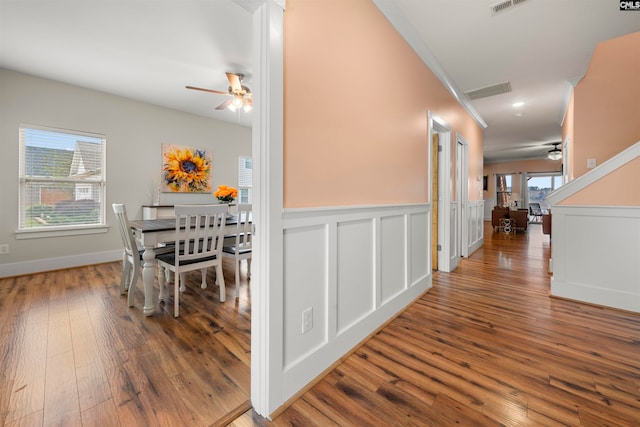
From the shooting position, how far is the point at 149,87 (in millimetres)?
3814

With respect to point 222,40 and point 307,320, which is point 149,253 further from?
point 222,40

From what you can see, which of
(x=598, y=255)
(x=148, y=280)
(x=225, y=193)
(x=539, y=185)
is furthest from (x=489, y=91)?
(x=539, y=185)

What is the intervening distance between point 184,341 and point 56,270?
319cm

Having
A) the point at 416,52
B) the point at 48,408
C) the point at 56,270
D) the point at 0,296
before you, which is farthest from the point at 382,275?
the point at 56,270

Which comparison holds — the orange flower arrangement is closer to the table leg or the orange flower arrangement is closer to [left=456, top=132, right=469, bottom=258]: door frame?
the table leg

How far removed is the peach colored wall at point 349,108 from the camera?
1383mm

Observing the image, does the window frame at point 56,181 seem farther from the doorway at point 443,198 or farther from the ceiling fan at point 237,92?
the doorway at point 443,198

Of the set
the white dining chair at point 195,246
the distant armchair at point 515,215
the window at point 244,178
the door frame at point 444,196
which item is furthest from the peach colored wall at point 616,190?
the distant armchair at point 515,215

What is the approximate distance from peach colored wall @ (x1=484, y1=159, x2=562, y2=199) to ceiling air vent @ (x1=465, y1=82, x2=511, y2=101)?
871cm

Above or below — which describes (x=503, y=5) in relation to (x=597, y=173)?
above

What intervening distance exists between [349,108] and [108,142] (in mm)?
4208

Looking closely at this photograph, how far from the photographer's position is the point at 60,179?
12.1 feet

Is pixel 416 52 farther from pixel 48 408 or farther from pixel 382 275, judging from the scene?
pixel 48 408

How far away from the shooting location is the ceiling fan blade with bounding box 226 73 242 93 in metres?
3.13
